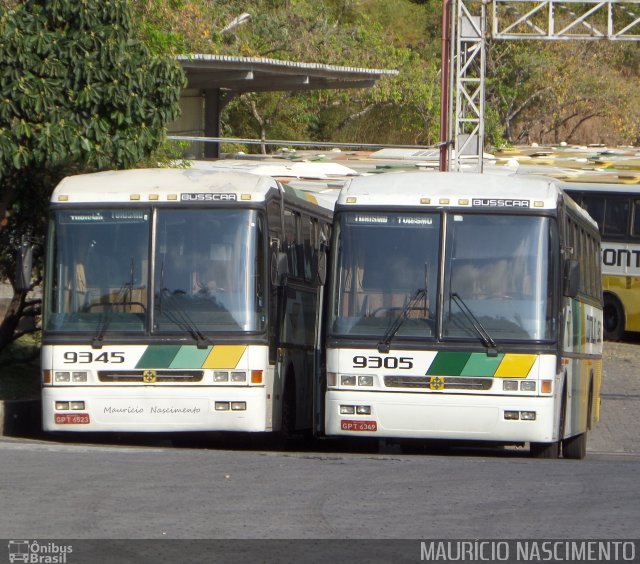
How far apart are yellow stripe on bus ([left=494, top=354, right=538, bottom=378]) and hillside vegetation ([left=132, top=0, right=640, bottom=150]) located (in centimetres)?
1840

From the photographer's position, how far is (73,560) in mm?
6371

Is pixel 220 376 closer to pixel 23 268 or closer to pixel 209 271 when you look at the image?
pixel 209 271

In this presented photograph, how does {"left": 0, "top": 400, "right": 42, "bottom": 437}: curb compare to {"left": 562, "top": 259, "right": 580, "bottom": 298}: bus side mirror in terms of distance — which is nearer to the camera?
{"left": 562, "top": 259, "right": 580, "bottom": 298}: bus side mirror

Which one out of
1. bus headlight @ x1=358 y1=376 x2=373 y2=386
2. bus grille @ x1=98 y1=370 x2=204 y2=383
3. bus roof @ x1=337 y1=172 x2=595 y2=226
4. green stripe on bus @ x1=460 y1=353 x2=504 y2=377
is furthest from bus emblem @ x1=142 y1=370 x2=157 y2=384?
green stripe on bus @ x1=460 y1=353 x2=504 y2=377

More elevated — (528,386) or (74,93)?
(74,93)

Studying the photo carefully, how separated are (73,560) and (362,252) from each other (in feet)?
18.5

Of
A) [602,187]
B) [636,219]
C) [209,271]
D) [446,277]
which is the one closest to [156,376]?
[209,271]

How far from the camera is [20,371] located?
631 inches

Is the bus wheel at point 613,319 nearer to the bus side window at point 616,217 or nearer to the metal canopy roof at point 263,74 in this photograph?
the bus side window at point 616,217

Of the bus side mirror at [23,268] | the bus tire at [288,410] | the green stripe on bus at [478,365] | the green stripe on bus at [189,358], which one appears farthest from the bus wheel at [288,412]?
the bus side mirror at [23,268]

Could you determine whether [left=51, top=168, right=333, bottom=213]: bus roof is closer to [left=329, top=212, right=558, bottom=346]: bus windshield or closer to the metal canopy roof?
[left=329, top=212, right=558, bottom=346]: bus windshield

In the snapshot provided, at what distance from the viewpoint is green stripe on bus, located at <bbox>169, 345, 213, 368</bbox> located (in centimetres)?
1162

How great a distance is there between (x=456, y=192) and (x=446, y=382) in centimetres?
180

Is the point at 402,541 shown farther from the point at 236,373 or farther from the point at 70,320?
the point at 70,320
